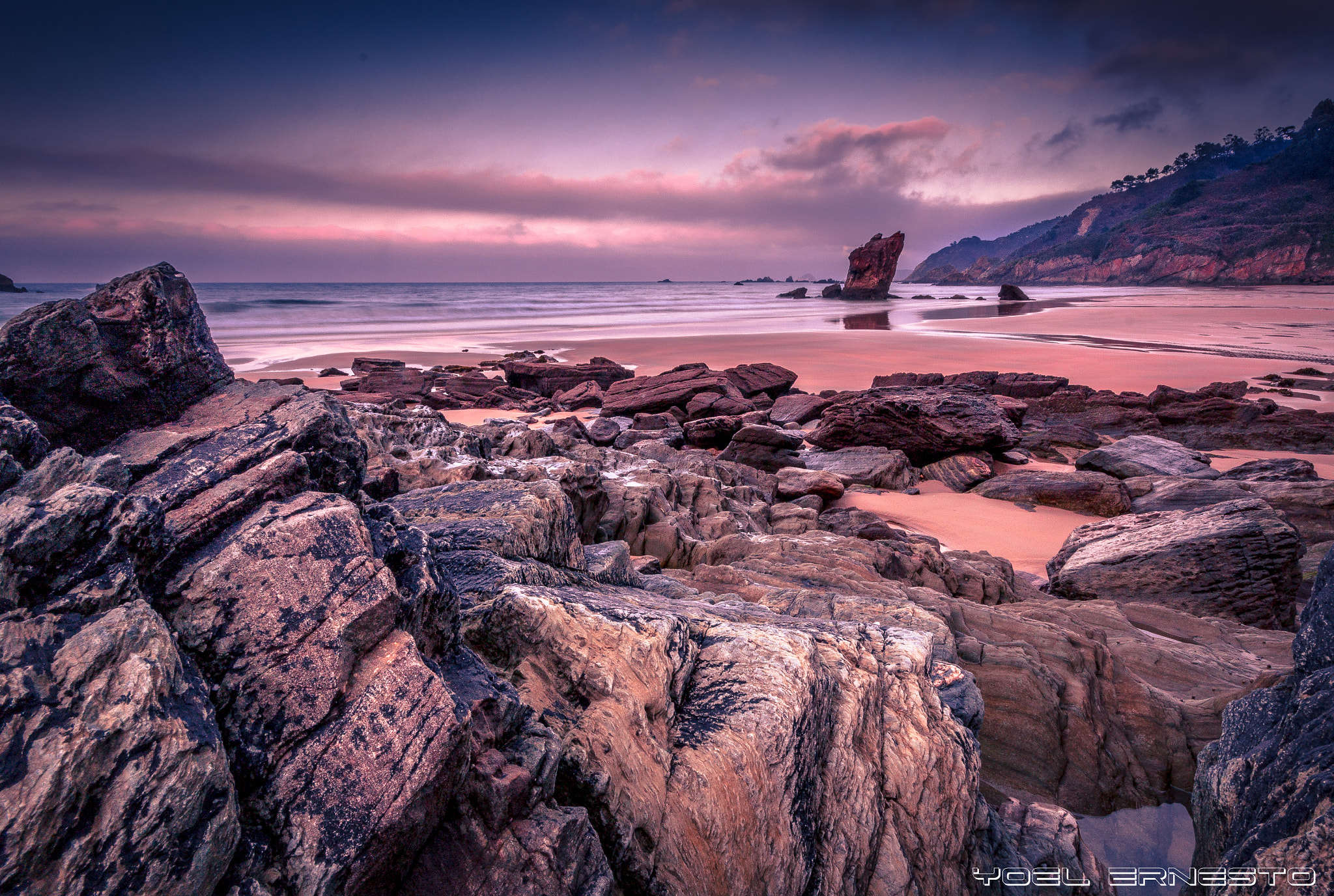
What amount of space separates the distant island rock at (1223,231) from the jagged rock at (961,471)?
11182cm

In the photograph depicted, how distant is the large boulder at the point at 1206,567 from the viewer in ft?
20.5

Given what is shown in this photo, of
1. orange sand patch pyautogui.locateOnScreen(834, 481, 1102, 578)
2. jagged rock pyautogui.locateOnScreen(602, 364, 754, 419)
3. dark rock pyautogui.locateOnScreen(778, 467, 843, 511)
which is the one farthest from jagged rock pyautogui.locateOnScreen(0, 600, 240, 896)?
jagged rock pyautogui.locateOnScreen(602, 364, 754, 419)

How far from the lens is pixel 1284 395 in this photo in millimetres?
17516

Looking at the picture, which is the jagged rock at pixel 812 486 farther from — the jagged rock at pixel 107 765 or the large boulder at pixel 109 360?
the jagged rock at pixel 107 765

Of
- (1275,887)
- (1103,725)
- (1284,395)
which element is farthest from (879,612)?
(1284,395)

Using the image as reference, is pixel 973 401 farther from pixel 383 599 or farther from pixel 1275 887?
pixel 383 599

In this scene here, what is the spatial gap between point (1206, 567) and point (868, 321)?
4486 centimetres

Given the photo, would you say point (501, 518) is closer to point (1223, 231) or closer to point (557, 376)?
point (557, 376)

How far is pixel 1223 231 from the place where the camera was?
109 m

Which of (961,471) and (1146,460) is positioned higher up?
(1146,460)

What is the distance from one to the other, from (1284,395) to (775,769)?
23260 mm

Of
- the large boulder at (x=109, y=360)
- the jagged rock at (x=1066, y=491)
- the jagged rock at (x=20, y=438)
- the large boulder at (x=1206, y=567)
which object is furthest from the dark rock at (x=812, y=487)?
the jagged rock at (x=20, y=438)

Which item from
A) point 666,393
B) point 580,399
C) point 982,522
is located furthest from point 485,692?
point 580,399

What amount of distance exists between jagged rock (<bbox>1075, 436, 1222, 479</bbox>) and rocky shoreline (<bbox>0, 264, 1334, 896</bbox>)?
5.93 meters
